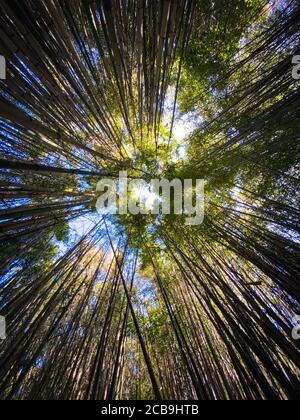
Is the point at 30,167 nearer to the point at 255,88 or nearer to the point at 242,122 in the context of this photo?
the point at 255,88

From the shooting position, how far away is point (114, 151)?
3488 mm

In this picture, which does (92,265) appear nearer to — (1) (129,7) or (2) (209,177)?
(2) (209,177)

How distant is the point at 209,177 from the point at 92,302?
223cm

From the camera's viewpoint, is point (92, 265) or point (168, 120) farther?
point (168, 120)

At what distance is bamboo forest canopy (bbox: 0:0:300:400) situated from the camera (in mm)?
1575

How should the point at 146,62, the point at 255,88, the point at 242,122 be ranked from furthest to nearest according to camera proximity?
the point at 242,122
the point at 255,88
the point at 146,62

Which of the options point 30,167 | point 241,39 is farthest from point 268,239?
point 241,39

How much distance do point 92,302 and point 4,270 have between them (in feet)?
3.78

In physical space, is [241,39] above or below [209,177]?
above

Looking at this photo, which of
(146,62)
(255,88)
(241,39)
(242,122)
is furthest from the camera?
(241,39)

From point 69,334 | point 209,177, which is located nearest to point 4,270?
point 69,334

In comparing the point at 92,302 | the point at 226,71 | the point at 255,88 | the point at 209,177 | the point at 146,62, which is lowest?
the point at 92,302

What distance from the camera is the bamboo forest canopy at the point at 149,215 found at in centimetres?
158

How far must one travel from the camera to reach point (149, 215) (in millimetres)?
3711
